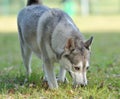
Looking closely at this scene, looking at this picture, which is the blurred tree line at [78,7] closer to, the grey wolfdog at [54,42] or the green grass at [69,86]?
the green grass at [69,86]

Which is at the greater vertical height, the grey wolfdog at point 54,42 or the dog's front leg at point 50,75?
the grey wolfdog at point 54,42

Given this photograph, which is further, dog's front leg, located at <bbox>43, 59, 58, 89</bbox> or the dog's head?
dog's front leg, located at <bbox>43, 59, 58, 89</bbox>

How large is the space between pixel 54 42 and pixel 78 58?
618mm

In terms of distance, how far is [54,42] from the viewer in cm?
748

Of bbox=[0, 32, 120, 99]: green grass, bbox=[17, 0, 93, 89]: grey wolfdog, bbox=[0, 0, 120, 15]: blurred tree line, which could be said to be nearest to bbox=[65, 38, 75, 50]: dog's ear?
bbox=[17, 0, 93, 89]: grey wolfdog

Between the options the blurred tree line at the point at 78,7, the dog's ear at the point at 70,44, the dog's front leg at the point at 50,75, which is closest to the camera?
the dog's ear at the point at 70,44

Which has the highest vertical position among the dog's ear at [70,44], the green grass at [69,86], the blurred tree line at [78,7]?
the dog's ear at [70,44]

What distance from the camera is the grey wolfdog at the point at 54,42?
709cm

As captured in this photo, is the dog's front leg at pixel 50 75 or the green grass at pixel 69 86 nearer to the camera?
the green grass at pixel 69 86

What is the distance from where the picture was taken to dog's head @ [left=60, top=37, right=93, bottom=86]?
705 centimetres

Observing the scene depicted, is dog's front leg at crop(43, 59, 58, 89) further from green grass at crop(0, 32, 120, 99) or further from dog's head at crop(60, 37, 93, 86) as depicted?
dog's head at crop(60, 37, 93, 86)

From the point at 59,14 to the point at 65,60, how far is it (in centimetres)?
106

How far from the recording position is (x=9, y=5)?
40438 mm

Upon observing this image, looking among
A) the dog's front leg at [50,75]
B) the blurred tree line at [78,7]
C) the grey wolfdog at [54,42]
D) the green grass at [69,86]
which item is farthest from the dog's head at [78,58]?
the blurred tree line at [78,7]
